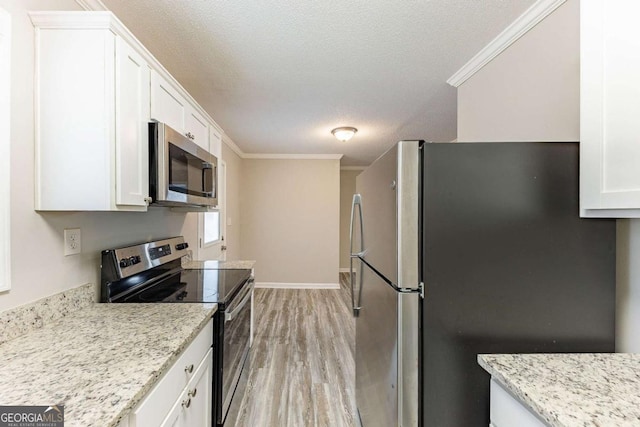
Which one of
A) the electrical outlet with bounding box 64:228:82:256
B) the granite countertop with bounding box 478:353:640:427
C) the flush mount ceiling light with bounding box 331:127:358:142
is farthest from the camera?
the flush mount ceiling light with bounding box 331:127:358:142

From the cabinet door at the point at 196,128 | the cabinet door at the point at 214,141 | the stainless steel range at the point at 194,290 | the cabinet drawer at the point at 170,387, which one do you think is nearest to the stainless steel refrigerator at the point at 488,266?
the cabinet drawer at the point at 170,387

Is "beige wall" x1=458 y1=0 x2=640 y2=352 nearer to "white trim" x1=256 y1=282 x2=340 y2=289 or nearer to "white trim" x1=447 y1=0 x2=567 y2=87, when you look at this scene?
"white trim" x1=447 y1=0 x2=567 y2=87

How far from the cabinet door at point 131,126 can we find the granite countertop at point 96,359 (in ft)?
1.72

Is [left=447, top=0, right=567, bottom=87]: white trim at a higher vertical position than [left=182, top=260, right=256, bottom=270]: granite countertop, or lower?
higher

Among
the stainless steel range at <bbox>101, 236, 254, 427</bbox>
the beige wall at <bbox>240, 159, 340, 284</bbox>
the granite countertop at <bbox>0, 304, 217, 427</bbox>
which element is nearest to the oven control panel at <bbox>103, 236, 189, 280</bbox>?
the stainless steel range at <bbox>101, 236, 254, 427</bbox>

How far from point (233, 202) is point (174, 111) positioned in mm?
3082

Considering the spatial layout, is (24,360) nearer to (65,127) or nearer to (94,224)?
(94,224)

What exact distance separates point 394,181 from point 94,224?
1.51 m

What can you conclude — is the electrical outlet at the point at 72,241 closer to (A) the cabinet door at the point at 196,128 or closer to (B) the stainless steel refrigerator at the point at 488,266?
(A) the cabinet door at the point at 196,128

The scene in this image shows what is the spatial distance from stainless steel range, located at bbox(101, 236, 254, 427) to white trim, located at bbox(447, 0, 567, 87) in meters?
2.23

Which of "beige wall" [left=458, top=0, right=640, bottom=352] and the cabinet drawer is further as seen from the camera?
"beige wall" [left=458, top=0, right=640, bottom=352]

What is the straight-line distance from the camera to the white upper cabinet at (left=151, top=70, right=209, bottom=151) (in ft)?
4.83

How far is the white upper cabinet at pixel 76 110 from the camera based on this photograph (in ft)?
3.70

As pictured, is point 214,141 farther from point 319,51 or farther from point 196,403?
point 196,403
